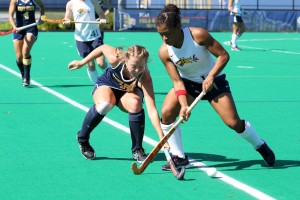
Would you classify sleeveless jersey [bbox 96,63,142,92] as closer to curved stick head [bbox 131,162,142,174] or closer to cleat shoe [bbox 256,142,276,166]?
curved stick head [bbox 131,162,142,174]

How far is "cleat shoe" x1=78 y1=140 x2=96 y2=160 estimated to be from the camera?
7.37 meters

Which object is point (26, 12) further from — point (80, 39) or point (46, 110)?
point (46, 110)

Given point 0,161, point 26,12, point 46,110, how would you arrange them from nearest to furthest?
point 0,161 → point 46,110 → point 26,12

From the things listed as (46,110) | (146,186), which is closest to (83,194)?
(146,186)

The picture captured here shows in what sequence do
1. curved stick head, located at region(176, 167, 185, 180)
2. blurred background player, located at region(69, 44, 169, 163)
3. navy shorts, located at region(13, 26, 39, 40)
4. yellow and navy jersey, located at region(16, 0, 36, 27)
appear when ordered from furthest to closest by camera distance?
1. yellow and navy jersey, located at region(16, 0, 36, 27)
2. navy shorts, located at region(13, 26, 39, 40)
3. blurred background player, located at region(69, 44, 169, 163)
4. curved stick head, located at region(176, 167, 185, 180)

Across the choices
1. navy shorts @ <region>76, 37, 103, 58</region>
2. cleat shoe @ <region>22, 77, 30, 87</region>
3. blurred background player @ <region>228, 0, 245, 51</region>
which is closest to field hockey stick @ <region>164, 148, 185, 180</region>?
navy shorts @ <region>76, 37, 103, 58</region>

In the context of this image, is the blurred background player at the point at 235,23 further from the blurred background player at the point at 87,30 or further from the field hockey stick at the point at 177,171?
the field hockey stick at the point at 177,171

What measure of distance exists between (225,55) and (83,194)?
1.83m

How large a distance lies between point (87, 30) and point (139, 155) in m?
6.06

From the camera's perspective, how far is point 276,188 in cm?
621

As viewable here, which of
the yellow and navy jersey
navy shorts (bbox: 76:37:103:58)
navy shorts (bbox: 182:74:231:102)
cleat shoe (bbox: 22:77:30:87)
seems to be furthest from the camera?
the yellow and navy jersey

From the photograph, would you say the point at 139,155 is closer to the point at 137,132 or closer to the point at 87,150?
the point at 137,132

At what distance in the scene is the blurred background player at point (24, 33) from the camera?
13.6 meters

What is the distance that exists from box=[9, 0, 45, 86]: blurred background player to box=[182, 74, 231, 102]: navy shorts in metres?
6.89
